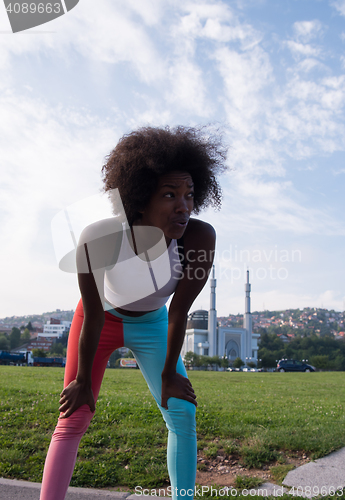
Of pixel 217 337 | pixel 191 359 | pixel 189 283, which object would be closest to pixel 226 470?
pixel 189 283

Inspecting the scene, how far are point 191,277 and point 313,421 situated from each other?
3881 millimetres

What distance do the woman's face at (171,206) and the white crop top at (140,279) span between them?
0.17 metres

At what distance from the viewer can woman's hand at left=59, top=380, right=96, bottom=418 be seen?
2.18 m

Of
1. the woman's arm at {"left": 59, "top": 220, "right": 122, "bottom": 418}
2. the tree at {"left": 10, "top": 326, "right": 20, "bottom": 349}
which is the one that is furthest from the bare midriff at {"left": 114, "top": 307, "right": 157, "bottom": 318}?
the tree at {"left": 10, "top": 326, "right": 20, "bottom": 349}

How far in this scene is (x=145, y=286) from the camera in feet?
7.64

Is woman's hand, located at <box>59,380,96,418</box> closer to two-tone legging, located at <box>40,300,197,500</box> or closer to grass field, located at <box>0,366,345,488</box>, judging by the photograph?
two-tone legging, located at <box>40,300,197,500</box>

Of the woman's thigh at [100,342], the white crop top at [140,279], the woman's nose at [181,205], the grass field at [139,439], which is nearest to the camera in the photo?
the woman's nose at [181,205]

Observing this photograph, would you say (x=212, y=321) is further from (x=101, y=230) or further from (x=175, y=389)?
(x=101, y=230)

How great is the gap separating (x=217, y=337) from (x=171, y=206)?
277ft

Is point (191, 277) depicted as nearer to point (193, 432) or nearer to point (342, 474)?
point (193, 432)

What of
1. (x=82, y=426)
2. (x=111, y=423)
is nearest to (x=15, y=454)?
(x=111, y=423)

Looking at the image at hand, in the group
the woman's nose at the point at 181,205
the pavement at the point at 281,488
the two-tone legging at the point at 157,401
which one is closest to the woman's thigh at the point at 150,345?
the two-tone legging at the point at 157,401

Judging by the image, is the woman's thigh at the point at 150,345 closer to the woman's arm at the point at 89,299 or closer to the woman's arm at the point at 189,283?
the woman's arm at the point at 189,283

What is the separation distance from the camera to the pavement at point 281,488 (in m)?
2.94
